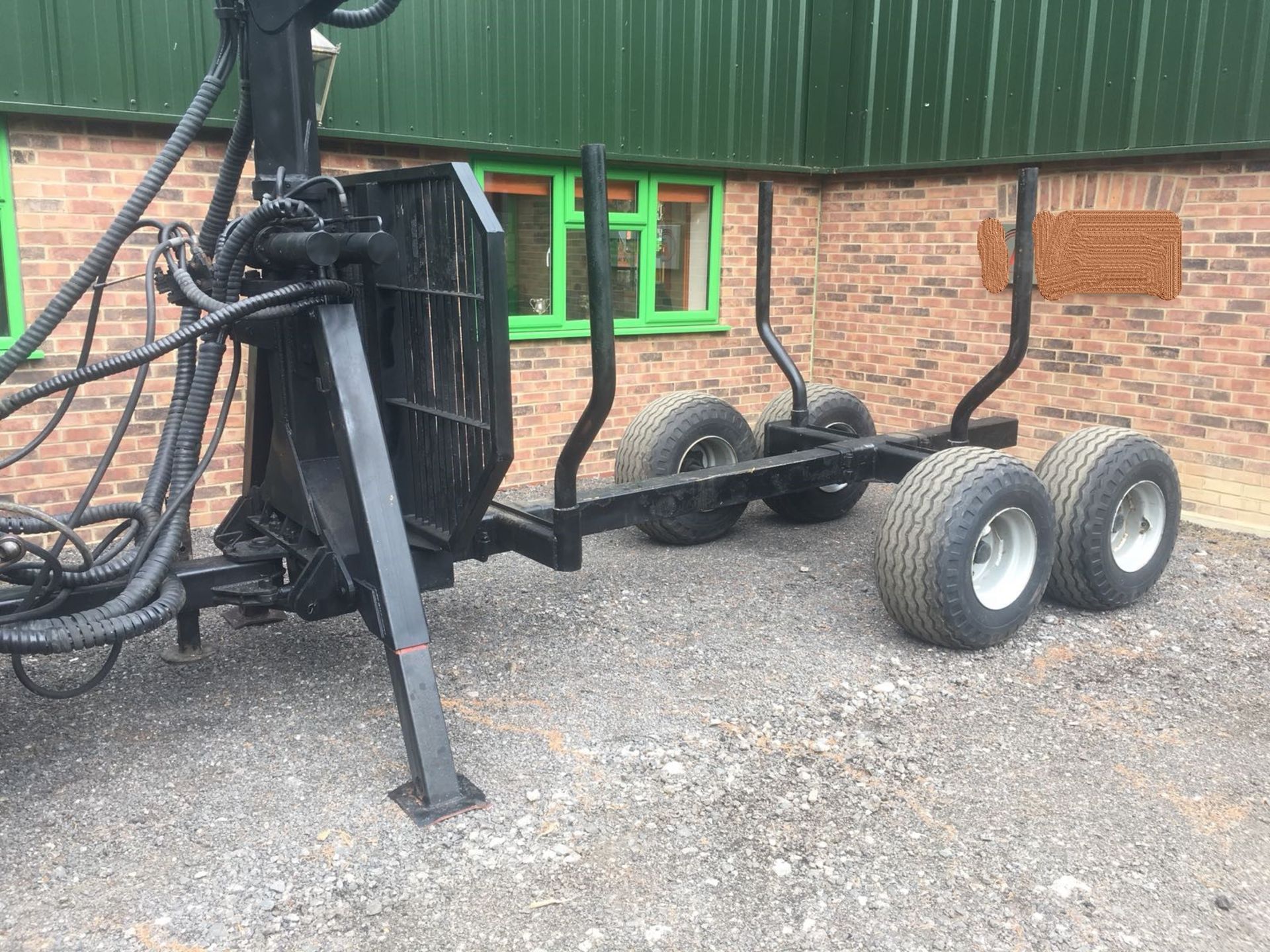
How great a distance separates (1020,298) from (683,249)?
3627mm

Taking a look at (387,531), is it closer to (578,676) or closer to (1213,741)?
(578,676)

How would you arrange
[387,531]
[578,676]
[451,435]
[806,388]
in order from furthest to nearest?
[806,388], [578,676], [451,435], [387,531]

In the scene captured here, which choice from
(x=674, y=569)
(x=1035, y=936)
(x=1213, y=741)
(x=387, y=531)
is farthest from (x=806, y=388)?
(x=1035, y=936)

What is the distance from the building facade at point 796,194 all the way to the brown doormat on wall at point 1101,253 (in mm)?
87

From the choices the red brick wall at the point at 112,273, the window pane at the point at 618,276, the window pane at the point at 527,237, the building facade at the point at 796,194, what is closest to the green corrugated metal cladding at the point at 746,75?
the building facade at the point at 796,194

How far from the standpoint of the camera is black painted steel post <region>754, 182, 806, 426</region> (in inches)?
229

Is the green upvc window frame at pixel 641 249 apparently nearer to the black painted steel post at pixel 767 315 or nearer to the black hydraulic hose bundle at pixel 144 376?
the black painted steel post at pixel 767 315

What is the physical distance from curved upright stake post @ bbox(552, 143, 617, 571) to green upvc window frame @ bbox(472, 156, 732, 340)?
10.4 ft

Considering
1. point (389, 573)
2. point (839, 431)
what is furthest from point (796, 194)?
point (389, 573)

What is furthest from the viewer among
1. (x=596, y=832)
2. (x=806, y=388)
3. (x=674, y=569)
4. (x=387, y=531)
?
(x=806, y=388)

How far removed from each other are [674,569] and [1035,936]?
323 centimetres

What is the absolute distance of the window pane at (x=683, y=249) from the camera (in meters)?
8.07

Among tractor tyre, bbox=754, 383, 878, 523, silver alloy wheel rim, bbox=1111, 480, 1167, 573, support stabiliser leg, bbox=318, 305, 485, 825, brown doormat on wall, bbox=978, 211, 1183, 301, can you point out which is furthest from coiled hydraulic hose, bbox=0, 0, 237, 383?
Answer: brown doormat on wall, bbox=978, 211, 1183, 301

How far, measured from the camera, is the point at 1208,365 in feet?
21.7
